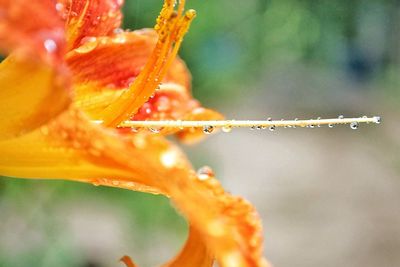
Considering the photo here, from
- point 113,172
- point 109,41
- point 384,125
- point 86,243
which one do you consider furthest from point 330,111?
point 113,172

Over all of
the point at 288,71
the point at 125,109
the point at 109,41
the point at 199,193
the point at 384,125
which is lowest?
the point at 199,193

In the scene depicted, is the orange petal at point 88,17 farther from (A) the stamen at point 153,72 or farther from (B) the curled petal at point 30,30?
(B) the curled petal at point 30,30

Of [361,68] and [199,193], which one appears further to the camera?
[361,68]

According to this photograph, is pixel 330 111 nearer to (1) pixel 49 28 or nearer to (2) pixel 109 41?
(2) pixel 109 41

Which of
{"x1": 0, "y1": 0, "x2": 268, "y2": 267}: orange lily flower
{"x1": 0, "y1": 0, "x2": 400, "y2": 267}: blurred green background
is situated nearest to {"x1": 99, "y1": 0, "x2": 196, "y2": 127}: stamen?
{"x1": 0, "y1": 0, "x2": 268, "y2": 267}: orange lily flower

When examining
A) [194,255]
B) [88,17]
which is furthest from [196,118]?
[194,255]
